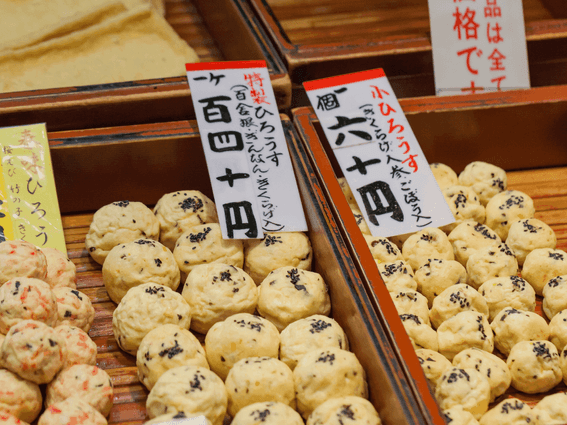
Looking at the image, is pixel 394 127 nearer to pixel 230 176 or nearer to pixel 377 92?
pixel 377 92

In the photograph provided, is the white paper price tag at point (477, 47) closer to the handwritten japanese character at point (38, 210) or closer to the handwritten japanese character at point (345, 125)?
the handwritten japanese character at point (345, 125)

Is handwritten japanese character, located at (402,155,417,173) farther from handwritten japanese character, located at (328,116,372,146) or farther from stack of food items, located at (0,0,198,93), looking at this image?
stack of food items, located at (0,0,198,93)

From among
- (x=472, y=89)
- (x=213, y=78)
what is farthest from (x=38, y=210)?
(x=472, y=89)

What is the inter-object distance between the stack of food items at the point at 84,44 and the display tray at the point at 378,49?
53cm

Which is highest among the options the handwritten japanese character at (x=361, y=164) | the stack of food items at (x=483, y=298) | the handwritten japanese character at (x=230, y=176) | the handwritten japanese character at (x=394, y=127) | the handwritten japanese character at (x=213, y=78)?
the handwritten japanese character at (x=213, y=78)

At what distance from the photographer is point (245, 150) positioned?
74.9 inches

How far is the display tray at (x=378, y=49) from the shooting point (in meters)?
2.17

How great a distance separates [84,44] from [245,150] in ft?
4.15

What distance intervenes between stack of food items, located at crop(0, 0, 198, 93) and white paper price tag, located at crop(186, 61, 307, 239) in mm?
599

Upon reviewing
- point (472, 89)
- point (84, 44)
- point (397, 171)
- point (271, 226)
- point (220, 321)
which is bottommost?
point (220, 321)

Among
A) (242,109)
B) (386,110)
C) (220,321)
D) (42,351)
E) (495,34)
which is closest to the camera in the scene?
(42,351)

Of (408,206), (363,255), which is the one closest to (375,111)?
(408,206)

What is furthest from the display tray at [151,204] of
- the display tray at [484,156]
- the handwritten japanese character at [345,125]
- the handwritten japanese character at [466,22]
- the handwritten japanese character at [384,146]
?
the handwritten japanese character at [466,22]

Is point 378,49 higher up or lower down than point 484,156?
higher up
